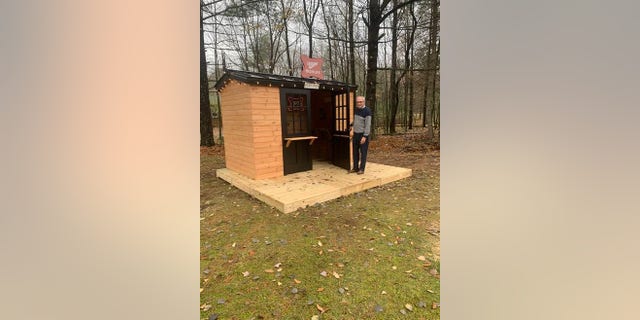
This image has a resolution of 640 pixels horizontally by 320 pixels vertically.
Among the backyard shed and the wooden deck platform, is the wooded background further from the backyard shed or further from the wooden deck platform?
the wooden deck platform

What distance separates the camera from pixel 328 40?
244 cm

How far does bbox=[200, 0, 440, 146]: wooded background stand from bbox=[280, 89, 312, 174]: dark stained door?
39cm

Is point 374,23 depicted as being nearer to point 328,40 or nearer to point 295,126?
point 328,40

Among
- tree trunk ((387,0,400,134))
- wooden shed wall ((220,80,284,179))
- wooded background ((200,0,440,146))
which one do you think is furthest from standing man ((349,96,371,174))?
wooden shed wall ((220,80,284,179))

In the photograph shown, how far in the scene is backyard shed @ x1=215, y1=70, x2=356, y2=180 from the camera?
2.55m

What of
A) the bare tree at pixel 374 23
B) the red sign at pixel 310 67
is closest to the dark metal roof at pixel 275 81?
the red sign at pixel 310 67

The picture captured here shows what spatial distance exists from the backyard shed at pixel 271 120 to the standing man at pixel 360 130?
0.13 metres

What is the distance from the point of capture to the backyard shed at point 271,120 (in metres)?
2.55

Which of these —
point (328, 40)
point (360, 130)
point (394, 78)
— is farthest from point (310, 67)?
point (360, 130)

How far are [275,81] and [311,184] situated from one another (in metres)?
1.04

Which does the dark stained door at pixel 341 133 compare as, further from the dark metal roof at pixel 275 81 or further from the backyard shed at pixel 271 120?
the dark metal roof at pixel 275 81
